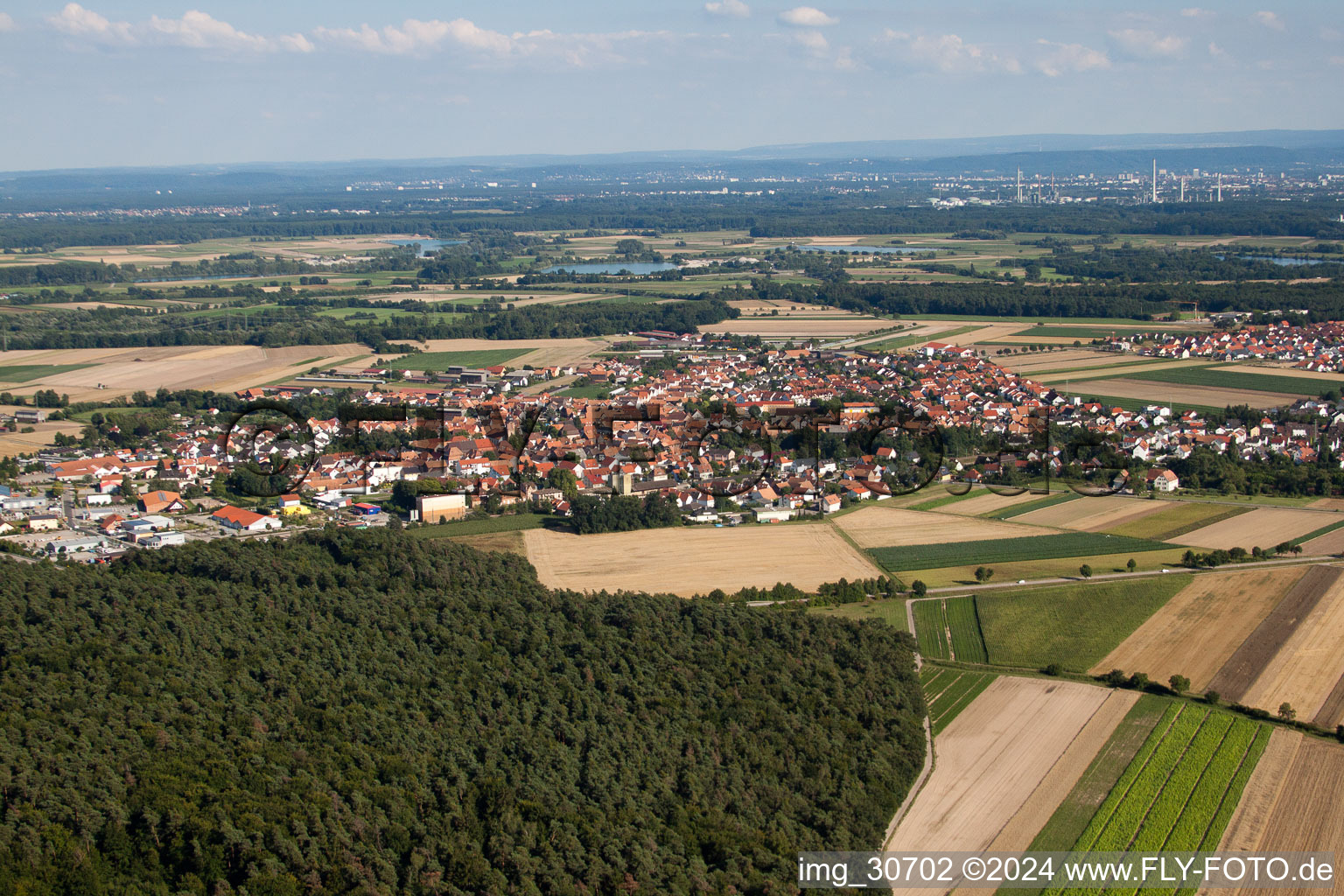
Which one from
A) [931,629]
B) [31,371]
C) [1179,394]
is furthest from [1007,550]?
[31,371]

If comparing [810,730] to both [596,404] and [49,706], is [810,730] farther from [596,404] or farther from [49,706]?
[596,404]

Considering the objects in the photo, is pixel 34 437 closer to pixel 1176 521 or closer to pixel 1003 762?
pixel 1003 762

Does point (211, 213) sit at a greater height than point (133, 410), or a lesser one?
greater

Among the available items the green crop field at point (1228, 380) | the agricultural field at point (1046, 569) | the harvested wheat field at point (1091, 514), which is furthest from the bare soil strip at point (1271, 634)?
the green crop field at point (1228, 380)

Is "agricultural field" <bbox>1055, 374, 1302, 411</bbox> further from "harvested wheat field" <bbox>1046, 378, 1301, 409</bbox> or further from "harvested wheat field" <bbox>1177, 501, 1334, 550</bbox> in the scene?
"harvested wheat field" <bbox>1177, 501, 1334, 550</bbox>

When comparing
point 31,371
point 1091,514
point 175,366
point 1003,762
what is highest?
point 31,371

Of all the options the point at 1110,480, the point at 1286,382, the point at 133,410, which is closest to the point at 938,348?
the point at 1286,382
